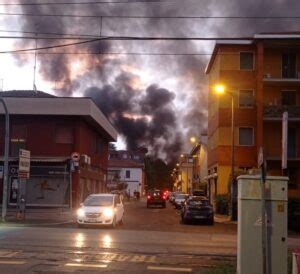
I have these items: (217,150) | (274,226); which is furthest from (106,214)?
(217,150)

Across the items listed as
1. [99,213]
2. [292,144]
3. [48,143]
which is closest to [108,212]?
[99,213]

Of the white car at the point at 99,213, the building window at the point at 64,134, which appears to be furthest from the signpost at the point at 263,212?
the building window at the point at 64,134

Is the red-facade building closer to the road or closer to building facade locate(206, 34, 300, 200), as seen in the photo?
building facade locate(206, 34, 300, 200)

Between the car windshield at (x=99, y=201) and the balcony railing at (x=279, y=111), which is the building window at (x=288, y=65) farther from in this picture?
the car windshield at (x=99, y=201)

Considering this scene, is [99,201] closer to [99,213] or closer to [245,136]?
[99,213]

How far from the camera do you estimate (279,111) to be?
5031 cm

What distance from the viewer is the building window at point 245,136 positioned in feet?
168

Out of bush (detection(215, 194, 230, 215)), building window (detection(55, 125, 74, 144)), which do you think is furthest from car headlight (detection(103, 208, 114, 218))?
building window (detection(55, 125, 74, 144))

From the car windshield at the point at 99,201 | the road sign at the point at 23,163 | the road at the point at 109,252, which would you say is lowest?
the road at the point at 109,252

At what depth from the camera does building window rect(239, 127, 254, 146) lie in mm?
A: 51094

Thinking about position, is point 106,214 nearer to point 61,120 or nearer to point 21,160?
point 21,160

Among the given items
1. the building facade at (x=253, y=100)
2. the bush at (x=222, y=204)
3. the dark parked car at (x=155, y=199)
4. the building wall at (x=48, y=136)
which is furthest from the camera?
the dark parked car at (x=155, y=199)

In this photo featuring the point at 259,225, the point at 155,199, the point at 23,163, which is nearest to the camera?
the point at 259,225

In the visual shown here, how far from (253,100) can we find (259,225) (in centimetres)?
4183
